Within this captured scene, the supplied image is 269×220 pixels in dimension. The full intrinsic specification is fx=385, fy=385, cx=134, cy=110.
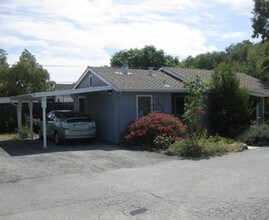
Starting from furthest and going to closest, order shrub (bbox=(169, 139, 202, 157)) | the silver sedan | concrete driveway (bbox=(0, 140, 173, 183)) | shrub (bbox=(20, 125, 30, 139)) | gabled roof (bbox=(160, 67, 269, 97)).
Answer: gabled roof (bbox=(160, 67, 269, 97)) → shrub (bbox=(20, 125, 30, 139)) → the silver sedan → shrub (bbox=(169, 139, 202, 157)) → concrete driveway (bbox=(0, 140, 173, 183))

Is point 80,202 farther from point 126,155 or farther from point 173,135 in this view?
point 173,135

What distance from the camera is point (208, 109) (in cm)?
2092

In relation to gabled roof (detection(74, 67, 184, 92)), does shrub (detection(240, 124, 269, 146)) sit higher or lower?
lower

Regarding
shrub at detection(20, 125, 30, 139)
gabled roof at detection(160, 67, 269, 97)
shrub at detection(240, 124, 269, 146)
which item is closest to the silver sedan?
shrub at detection(20, 125, 30, 139)

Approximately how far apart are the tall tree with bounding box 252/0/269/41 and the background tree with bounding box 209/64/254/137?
1757 cm

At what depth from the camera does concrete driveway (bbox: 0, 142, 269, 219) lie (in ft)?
23.1

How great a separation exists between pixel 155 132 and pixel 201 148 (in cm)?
263

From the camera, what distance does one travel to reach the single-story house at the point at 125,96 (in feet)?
60.2

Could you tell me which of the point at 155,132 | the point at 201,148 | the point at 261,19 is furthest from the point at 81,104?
the point at 261,19

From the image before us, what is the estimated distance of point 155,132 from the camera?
16.4 meters

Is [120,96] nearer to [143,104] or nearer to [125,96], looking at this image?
[125,96]

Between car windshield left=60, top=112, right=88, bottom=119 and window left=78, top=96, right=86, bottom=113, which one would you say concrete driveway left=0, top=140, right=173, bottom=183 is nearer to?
car windshield left=60, top=112, right=88, bottom=119

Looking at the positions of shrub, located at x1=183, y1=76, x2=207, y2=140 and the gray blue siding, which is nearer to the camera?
shrub, located at x1=183, y1=76, x2=207, y2=140

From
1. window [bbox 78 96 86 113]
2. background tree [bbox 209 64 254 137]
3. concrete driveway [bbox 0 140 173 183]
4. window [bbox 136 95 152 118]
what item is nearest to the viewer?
concrete driveway [bbox 0 140 173 183]
